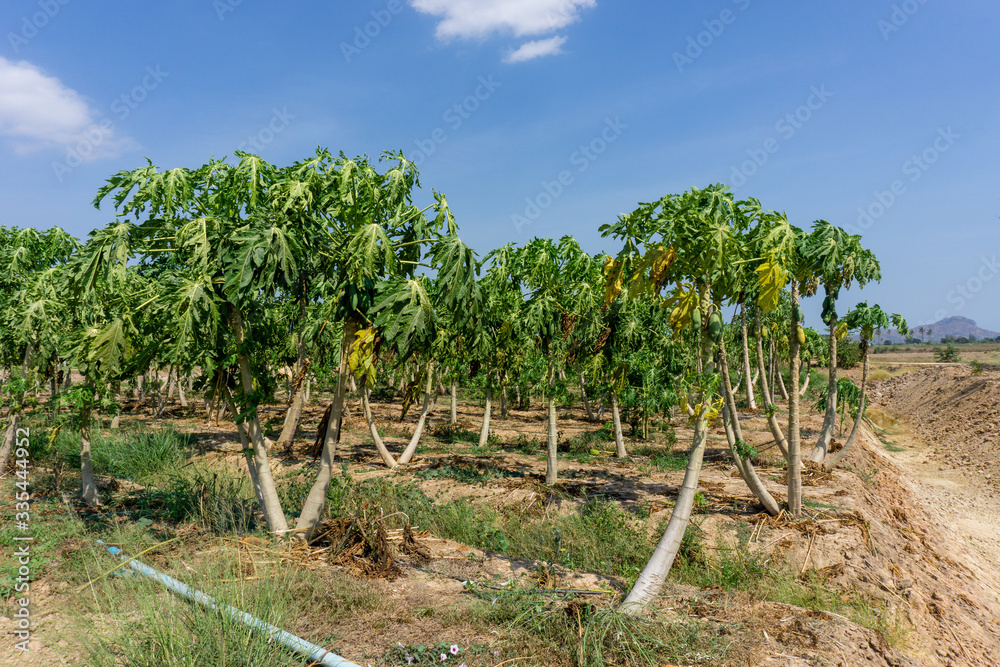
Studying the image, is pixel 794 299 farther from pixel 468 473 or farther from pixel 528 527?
pixel 468 473

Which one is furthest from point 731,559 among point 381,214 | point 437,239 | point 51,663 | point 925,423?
point 925,423

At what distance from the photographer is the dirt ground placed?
4.66m

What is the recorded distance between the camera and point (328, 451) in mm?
5910

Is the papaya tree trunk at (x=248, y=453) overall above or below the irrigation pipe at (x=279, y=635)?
above

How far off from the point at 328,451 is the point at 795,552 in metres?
5.93

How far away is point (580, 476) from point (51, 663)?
9.07 m

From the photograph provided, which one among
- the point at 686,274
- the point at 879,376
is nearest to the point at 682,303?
the point at 686,274

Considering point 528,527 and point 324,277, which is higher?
point 324,277

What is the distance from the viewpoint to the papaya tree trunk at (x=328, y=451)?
570cm

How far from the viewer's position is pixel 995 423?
1934 centimetres

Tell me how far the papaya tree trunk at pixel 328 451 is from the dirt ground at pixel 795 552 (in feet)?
3.53

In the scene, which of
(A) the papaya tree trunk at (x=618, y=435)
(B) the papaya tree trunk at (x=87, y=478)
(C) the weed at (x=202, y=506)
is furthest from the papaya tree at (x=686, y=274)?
(A) the papaya tree trunk at (x=618, y=435)

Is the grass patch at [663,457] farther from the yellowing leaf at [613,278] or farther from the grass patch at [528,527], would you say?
the yellowing leaf at [613,278]

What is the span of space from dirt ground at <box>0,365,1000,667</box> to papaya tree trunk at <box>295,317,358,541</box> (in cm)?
107
